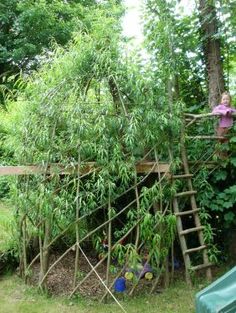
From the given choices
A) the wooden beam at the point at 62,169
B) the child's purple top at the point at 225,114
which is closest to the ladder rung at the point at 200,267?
the wooden beam at the point at 62,169

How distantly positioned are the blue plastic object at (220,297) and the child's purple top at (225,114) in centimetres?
303

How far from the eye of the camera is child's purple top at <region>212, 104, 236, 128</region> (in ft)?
16.4

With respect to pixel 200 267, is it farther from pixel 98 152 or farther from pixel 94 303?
pixel 98 152

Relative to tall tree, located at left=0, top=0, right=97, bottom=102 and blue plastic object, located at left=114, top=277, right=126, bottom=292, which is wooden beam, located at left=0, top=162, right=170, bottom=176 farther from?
tall tree, located at left=0, top=0, right=97, bottom=102

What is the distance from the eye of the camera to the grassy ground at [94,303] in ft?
13.4

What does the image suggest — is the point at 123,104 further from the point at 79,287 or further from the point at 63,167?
the point at 79,287

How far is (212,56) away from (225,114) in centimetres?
115

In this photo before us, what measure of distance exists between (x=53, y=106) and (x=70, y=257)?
2388 mm

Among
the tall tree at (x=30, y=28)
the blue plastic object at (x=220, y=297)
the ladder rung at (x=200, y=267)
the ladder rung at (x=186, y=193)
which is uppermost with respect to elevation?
the tall tree at (x=30, y=28)

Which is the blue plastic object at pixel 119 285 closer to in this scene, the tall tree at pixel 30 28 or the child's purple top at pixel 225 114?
the child's purple top at pixel 225 114

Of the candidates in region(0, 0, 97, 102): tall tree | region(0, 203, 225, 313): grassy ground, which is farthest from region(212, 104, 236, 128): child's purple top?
region(0, 0, 97, 102): tall tree

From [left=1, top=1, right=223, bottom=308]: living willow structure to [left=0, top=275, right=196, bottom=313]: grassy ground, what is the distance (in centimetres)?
17

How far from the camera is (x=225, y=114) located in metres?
5.03

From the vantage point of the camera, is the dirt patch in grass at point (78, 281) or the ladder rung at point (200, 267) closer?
the dirt patch in grass at point (78, 281)
